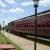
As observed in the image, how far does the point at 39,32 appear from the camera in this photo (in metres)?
16.2

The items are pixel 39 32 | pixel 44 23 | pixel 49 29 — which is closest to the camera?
pixel 49 29

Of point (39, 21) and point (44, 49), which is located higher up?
point (39, 21)

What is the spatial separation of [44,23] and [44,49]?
3.72m

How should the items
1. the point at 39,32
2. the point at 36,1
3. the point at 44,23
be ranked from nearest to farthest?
the point at 36,1, the point at 44,23, the point at 39,32

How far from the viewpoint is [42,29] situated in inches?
608

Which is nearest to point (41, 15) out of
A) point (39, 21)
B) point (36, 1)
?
point (39, 21)

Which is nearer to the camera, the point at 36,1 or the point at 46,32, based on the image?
the point at 36,1

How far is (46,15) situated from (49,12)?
583 millimetres

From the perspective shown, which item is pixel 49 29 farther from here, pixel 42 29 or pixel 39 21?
pixel 39 21

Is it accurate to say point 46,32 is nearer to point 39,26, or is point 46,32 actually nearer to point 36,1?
point 39,26

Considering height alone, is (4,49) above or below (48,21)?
→ below

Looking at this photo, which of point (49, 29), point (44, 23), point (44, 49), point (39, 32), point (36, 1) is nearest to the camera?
point (36, 1)

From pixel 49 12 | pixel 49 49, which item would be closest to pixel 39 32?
pixel 49 12

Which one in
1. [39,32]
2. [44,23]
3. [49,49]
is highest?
[44,23]
